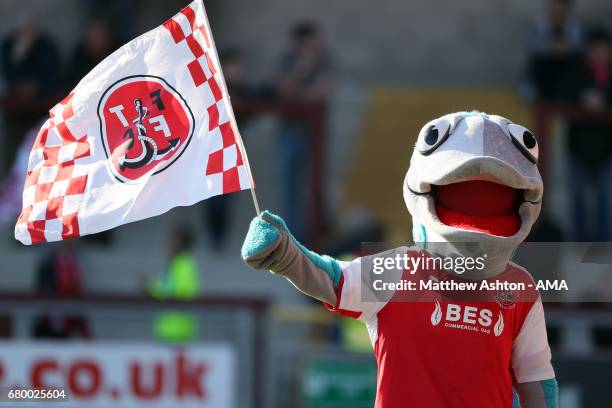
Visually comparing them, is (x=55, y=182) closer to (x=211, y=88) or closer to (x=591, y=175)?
(x=211, y=88)

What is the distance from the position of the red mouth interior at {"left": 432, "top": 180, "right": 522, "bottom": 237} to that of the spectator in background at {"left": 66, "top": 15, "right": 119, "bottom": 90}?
7.21m

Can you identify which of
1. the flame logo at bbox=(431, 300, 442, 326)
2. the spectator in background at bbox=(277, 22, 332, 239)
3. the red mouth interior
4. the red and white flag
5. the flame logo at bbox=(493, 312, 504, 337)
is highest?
the spectator in background at bbox=(277, 22, 332, 239)

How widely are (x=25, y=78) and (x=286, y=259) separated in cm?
747

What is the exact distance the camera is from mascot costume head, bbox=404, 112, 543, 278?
4.59 m

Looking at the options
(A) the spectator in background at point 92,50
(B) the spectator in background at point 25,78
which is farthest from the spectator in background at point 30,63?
(A) the spectator in background at point 92,50

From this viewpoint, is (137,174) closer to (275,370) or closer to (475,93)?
(275,370)

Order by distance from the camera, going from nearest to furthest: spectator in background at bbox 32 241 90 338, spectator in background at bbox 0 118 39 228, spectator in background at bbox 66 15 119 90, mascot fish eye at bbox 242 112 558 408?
mascot fish eye at bbox 242 112 558 408
spectator in background at bbox 0 118 39 228
spectator in background at bbox 32 241 90 338
spectator in background at bbox 66 15 119 90

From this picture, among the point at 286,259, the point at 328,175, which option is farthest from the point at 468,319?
the point at 328,175

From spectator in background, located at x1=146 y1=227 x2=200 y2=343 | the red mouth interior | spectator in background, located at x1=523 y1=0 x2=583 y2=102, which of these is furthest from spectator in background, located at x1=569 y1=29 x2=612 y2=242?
the red mouth interior

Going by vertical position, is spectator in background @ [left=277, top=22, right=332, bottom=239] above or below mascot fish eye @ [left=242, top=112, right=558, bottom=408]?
above

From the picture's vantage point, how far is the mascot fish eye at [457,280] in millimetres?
4570

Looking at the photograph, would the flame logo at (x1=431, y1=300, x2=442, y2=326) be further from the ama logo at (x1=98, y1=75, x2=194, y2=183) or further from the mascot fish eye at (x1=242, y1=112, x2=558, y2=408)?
the ama logo at (x1=98, y1=75, x2=194, y2=183)

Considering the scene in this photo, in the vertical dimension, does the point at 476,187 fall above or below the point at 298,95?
below

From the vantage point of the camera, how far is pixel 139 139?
5.07 m
